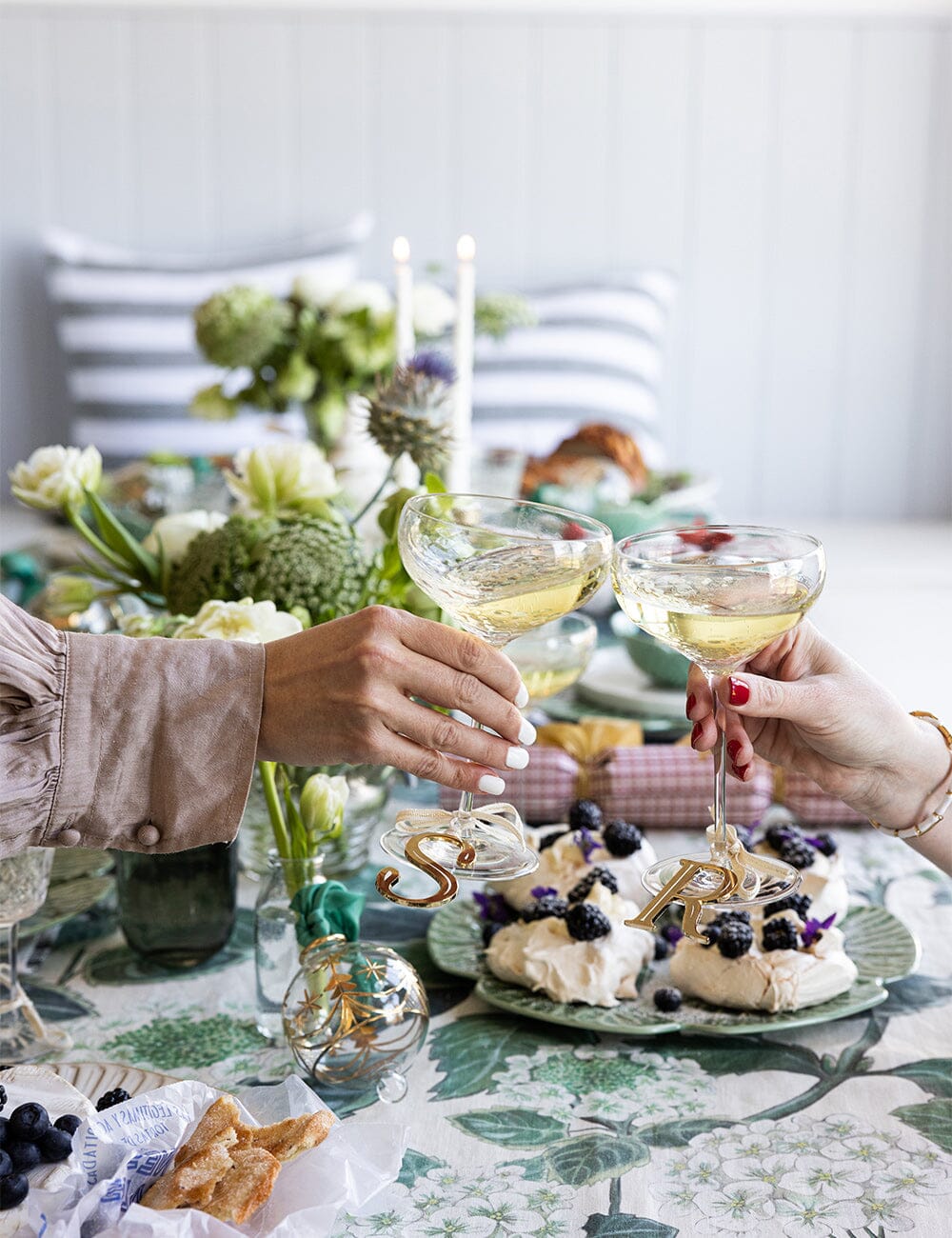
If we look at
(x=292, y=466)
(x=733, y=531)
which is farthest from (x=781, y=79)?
(x=733, y=531)

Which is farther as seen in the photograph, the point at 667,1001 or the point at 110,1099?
the point at 667,1001

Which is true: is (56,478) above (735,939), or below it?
above

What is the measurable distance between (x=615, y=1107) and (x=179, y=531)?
623 mm

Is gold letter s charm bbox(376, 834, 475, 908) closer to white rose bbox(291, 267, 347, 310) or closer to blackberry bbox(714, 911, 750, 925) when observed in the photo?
blackberry bbox(714, 911, 750, 925)

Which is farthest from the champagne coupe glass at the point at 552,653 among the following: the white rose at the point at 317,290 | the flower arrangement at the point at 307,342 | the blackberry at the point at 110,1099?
the white rose at the point at 317,290

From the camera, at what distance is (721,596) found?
75cm

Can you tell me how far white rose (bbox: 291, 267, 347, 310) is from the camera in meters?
2.04

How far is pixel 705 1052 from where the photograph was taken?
0.95 metres

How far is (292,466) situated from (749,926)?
548 millimetres

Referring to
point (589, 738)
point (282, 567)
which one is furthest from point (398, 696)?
point (589, 738)

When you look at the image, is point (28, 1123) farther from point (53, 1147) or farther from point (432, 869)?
point (432, 869)

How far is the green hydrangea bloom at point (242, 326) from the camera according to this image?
203 centimetres

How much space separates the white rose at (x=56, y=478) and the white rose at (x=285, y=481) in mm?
140

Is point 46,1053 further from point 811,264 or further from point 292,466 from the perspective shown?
point 811,264
